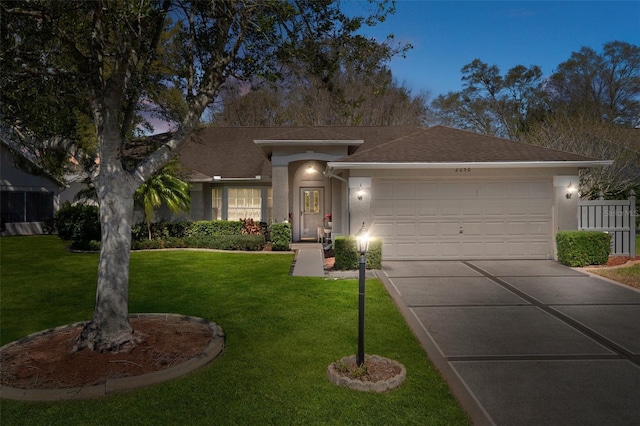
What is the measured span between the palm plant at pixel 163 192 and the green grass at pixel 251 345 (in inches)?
154

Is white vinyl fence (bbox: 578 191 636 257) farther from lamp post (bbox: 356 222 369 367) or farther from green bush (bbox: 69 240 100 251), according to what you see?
green bush (bbox: 69 240 100 251)

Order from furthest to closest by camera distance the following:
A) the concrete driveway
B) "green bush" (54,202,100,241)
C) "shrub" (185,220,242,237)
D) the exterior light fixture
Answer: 1. the exterior light fixture
2. "green bush" (54,202,100,241)
3. "shrub" (185,220,242,237)
4. the concrete driveway

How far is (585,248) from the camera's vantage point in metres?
11.2

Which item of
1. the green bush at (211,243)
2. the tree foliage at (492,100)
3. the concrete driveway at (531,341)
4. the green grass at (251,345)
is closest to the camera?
the green grass at (251,345)

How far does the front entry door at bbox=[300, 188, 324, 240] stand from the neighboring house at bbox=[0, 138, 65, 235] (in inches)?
473

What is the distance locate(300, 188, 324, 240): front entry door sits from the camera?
17359 millimetres

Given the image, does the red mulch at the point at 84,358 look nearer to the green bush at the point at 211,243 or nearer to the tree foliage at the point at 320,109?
the green bush at the point at 211,243

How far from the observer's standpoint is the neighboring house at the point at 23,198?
20.8m

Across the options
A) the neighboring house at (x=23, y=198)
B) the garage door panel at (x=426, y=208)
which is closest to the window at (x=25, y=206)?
the neighboring house at (x=23, y=198)

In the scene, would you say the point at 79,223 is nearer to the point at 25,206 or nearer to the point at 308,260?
the point at 25,206

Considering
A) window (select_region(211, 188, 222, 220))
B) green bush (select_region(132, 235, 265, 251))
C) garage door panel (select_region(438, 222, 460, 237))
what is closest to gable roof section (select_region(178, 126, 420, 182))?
window (select_region(211, 188, 222, 220))

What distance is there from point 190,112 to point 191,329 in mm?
3126

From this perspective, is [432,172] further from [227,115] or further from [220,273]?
[227,115]

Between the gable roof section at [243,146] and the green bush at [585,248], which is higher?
the gable roof section at [243,146]
